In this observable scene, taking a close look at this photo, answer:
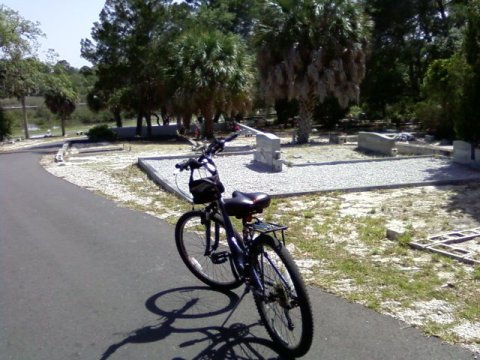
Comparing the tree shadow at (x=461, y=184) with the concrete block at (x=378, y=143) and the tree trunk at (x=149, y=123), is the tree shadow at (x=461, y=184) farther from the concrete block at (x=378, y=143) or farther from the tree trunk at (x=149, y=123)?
the tree trunk at (x=149, y=123)

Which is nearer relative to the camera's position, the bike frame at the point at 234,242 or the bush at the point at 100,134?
the bike frame at the point at 234,242

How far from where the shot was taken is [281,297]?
3.65 m

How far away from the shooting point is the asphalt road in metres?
3.71

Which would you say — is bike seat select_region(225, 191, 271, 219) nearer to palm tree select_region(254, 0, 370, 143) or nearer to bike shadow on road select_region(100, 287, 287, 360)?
bike shadow on road select_region(100, 287, 287, 360)

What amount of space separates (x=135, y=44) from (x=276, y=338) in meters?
28.5

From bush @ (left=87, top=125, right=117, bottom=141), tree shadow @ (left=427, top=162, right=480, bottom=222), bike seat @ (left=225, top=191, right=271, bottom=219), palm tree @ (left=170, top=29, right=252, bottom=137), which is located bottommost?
bush @ (left=87, top=125, right=117, bottom=141)

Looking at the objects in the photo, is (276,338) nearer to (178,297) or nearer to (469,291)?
(178,297)

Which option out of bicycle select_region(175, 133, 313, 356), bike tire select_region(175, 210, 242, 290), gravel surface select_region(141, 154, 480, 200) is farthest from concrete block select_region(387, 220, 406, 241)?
gravel surface select_region(141, 154, 480, 200)

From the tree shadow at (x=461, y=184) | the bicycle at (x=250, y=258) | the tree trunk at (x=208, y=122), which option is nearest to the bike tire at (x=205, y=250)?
the bicycle at (x=250, y=258)

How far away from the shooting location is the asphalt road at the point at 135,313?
3.71 m

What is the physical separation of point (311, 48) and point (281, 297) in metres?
18.9

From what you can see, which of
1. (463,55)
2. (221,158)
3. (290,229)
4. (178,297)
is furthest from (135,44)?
(178,297)

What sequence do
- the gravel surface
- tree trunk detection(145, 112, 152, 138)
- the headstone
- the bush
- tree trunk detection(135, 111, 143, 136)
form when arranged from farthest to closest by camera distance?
tree trunk detection(135, 111, 143, 136)
tree trunk detection(145, 112, 152, 138)
the bush
the headstone
the gravel surface

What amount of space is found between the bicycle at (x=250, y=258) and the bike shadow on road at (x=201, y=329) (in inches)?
5.2
